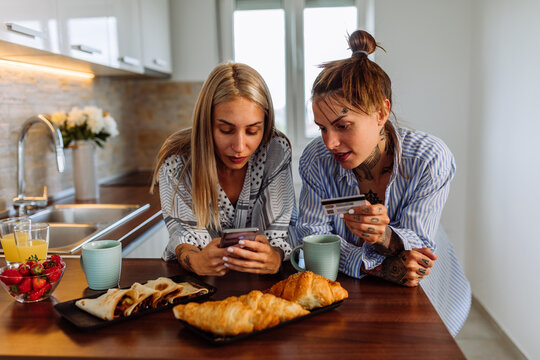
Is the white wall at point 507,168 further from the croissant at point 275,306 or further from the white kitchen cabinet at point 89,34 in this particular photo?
the white kitchen cabinet at point 89,34

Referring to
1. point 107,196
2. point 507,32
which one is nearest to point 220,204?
point 107,196

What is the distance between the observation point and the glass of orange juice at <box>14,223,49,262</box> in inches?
51.7

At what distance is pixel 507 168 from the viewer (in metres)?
2.77

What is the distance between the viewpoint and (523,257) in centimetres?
255

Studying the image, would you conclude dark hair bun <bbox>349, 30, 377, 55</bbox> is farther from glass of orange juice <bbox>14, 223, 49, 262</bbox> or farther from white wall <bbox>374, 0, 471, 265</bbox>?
white wall <bbox>374, 0, 471, 265</bbox>

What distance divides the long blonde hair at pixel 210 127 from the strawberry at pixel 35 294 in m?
0.51

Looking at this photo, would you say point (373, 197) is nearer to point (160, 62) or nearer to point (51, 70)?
point (51, 70)

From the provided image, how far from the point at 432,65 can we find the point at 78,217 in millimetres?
2473

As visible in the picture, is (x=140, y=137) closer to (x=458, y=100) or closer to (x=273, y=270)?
(x=458, y=100)

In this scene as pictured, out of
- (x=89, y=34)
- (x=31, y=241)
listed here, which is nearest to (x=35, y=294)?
(x=31, y=241)

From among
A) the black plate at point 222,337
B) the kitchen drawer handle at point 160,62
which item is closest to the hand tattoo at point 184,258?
the black plate at point 222,337

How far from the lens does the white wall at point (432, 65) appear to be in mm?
3342

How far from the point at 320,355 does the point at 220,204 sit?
853 millimetres

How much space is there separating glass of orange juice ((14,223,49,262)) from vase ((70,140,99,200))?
4.60ft
